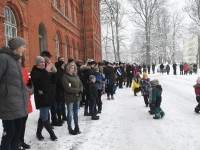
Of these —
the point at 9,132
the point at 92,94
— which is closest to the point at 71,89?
the point at 92,94

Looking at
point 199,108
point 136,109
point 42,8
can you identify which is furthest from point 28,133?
point 42,8

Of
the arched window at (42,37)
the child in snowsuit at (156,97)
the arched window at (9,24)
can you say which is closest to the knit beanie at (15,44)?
the child in snowsuit at (156,97)

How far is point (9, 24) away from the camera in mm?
10758

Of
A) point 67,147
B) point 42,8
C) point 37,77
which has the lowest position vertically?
point 67,147

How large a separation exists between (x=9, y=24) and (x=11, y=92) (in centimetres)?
767

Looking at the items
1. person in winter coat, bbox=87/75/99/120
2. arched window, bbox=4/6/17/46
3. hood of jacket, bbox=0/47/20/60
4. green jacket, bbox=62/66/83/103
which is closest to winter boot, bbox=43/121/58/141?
green jacket, bbox=62/66/83/103

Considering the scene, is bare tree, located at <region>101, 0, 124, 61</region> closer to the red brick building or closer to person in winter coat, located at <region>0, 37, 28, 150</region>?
the red brick building

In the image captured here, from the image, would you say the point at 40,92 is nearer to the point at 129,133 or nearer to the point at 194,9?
the point at 129,133

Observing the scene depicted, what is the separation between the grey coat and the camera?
147 inches

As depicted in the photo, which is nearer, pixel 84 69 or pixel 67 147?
pixel 67 147

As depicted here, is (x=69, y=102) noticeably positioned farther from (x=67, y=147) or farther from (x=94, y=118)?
(x=94, y=118)

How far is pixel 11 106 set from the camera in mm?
3783

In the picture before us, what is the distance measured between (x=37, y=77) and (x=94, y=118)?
9.24ft

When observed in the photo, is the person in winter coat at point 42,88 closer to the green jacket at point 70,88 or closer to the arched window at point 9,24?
the green jacket at point 70,88
